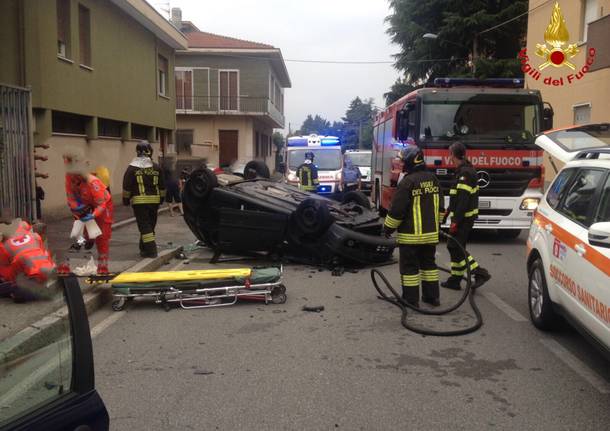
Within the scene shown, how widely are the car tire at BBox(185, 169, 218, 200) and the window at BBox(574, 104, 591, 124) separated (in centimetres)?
1311

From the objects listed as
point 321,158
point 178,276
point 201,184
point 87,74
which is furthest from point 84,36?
point 178,276

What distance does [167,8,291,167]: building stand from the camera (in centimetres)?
3359

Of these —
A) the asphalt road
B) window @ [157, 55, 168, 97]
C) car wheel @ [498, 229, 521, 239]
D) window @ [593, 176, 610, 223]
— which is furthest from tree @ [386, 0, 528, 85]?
window @ [593, 176, 610, 223]

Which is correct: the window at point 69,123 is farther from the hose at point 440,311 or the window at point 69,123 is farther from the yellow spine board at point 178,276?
the hose at point 440,311

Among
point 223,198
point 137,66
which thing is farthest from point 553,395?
point 137,66

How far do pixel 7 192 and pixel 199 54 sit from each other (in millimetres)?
26989

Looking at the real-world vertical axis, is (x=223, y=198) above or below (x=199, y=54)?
below

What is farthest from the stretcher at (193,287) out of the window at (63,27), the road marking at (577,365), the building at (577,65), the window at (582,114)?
the window at (582,114)

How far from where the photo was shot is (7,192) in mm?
8242

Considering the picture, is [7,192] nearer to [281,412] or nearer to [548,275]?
[281,412]

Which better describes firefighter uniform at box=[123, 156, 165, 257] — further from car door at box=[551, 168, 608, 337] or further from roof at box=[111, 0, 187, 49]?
roof at box=[111, 0, 187, 49]

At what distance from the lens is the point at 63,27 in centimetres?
1334

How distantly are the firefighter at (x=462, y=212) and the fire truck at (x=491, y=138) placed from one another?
11.2 ft

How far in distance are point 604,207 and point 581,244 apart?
315mm
